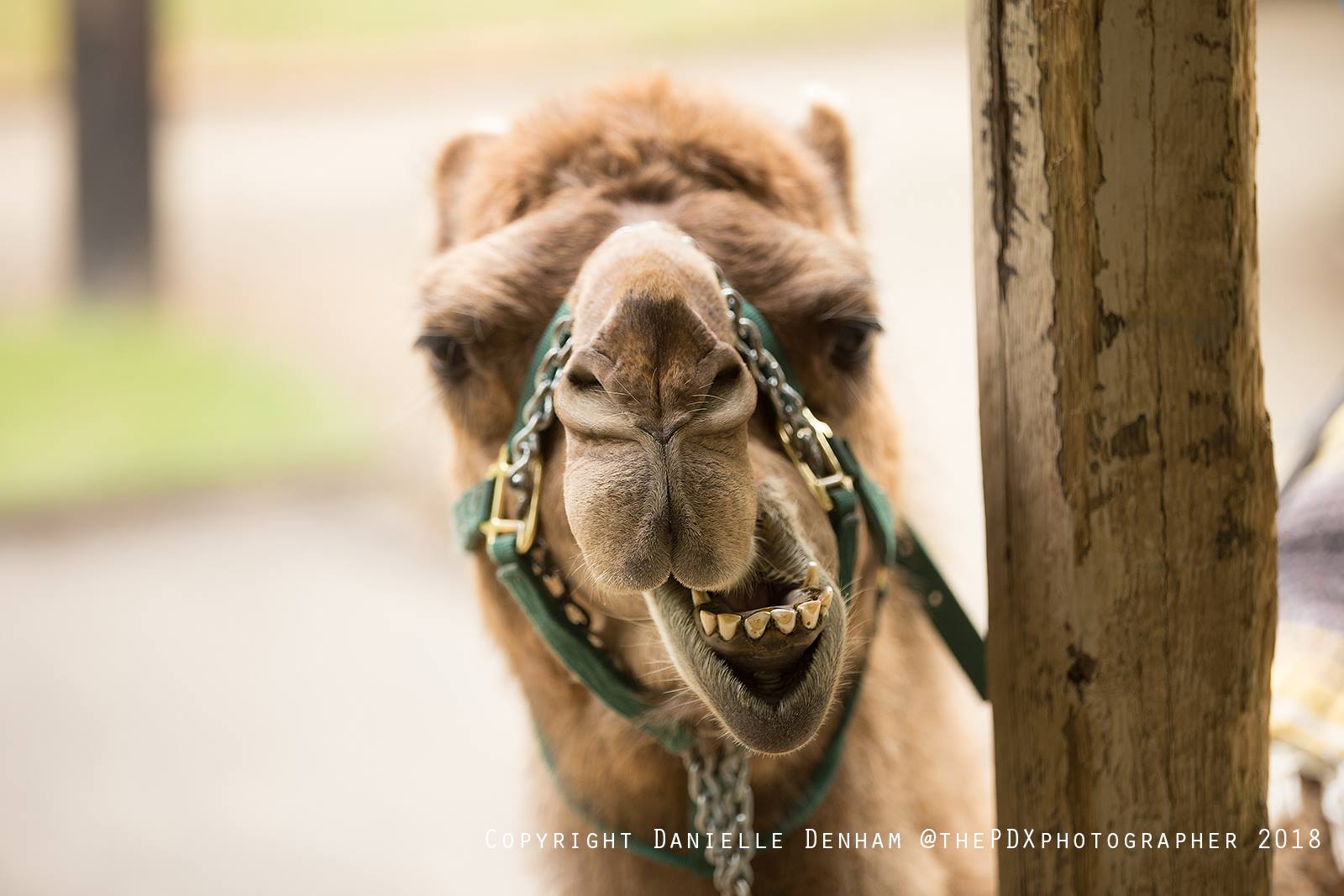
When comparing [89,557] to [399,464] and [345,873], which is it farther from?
[345,873]

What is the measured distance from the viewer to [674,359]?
1313mm

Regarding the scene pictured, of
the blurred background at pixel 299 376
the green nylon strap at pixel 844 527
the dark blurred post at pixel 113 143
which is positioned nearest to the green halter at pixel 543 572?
the green nylon strap at pixel 844 527

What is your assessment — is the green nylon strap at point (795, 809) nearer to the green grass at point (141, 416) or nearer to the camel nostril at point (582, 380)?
the camel nostril at point (582, 380)

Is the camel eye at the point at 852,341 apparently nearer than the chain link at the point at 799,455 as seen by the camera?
No

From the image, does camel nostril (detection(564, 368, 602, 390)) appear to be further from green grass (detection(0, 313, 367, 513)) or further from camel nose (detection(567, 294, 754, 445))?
green grass (detection(0, 313, 367, 513))

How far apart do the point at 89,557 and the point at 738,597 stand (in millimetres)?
7392

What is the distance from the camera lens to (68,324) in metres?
Answer: 10.4

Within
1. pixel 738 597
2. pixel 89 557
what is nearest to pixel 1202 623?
pixel 738 597

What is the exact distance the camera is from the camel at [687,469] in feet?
4.23

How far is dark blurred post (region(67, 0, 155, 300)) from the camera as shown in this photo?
32.2 ft

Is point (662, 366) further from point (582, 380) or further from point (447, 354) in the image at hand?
point (447, 354)

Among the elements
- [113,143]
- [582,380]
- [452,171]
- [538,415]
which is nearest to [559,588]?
[538,415]

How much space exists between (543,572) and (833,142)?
1027 mm

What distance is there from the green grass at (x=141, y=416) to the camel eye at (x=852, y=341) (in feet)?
25.3
